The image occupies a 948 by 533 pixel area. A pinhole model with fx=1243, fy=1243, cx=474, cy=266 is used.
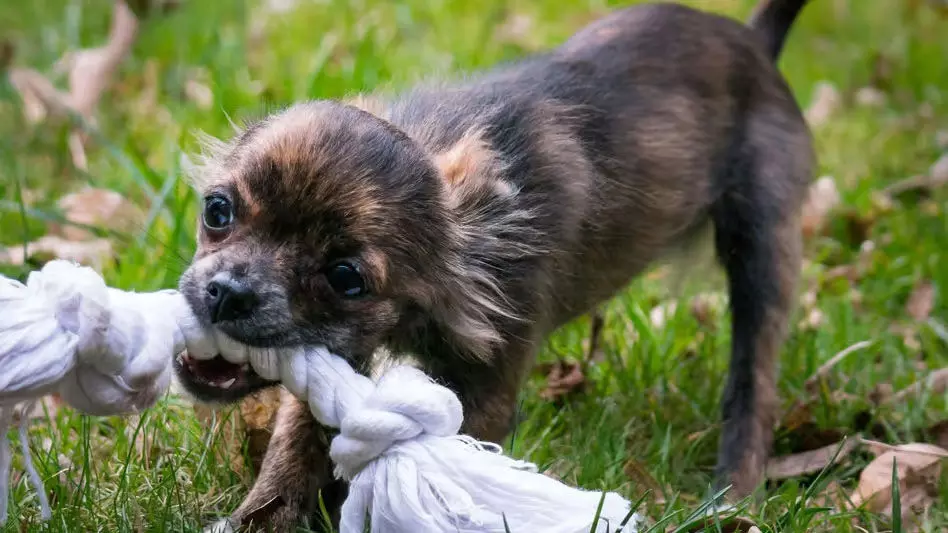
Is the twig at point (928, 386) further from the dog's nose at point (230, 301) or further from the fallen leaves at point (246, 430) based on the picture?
the dog's nose at point (230, 301)

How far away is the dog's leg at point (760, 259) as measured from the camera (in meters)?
4.20

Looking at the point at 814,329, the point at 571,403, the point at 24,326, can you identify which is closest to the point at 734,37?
the point at 814,329

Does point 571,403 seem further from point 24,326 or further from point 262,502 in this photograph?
point 24,326

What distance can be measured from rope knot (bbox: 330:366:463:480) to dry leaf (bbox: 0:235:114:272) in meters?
1.97

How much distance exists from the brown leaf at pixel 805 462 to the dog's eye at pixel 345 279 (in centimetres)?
172

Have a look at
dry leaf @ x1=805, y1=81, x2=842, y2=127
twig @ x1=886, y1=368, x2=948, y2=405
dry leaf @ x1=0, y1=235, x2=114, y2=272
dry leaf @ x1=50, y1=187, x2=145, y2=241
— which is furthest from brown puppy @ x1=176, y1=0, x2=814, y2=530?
dry leaf @ x1=805, y1=81, x2=842, y2=127

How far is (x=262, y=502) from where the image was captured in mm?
3094

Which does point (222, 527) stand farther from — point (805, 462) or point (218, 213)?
point (805, 462)

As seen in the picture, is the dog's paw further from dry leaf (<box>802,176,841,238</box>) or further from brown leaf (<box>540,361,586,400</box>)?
dry leaf (<box>802,176,841,238</box>)

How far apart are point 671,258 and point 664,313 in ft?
0.93

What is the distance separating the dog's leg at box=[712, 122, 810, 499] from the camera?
4.20 metres

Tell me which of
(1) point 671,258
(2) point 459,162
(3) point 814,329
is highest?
(2) point 459,162

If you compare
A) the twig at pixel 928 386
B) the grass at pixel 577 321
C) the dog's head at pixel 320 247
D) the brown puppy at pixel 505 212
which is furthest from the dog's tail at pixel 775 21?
the dog's head at pixel 320 247

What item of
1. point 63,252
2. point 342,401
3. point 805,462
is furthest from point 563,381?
point 63,252
